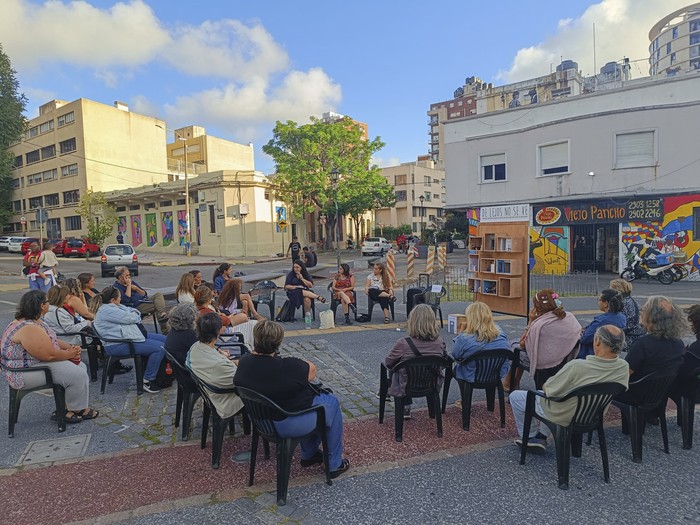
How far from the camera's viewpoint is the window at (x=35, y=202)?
50700 millimetres

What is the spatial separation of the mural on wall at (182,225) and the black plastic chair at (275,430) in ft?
120

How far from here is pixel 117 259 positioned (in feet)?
74.2

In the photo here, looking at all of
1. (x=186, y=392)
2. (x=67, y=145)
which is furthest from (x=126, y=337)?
(x=67, y=145)

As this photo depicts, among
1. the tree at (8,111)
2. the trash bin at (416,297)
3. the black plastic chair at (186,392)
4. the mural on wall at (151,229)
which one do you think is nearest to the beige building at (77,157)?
the mural on wall at (151,229)

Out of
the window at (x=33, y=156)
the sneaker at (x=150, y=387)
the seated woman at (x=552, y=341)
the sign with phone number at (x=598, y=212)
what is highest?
the window at (x=33, y=156)

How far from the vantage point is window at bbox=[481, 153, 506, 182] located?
2310cm

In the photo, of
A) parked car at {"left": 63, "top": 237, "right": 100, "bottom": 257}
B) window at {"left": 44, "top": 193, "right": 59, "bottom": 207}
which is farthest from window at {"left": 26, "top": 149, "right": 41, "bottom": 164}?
parked car at {"left": 63, "top": 237, "right": 100, "bottom": 257}

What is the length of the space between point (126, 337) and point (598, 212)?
19.9m

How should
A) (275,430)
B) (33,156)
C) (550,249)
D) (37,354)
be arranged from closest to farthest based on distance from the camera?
(275,430) < (37,354) < (550,249) < (33,156)

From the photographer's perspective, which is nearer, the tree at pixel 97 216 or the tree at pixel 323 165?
the tree at pixel 97 216

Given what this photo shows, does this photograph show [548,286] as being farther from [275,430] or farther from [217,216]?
[217,216]

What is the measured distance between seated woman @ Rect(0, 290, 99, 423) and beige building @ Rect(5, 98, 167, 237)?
45.0 meters

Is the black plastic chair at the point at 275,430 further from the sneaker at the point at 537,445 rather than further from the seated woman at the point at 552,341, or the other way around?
the seated woman at the point at 552,341

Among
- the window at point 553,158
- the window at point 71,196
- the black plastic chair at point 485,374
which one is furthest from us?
the window at point 71,196
